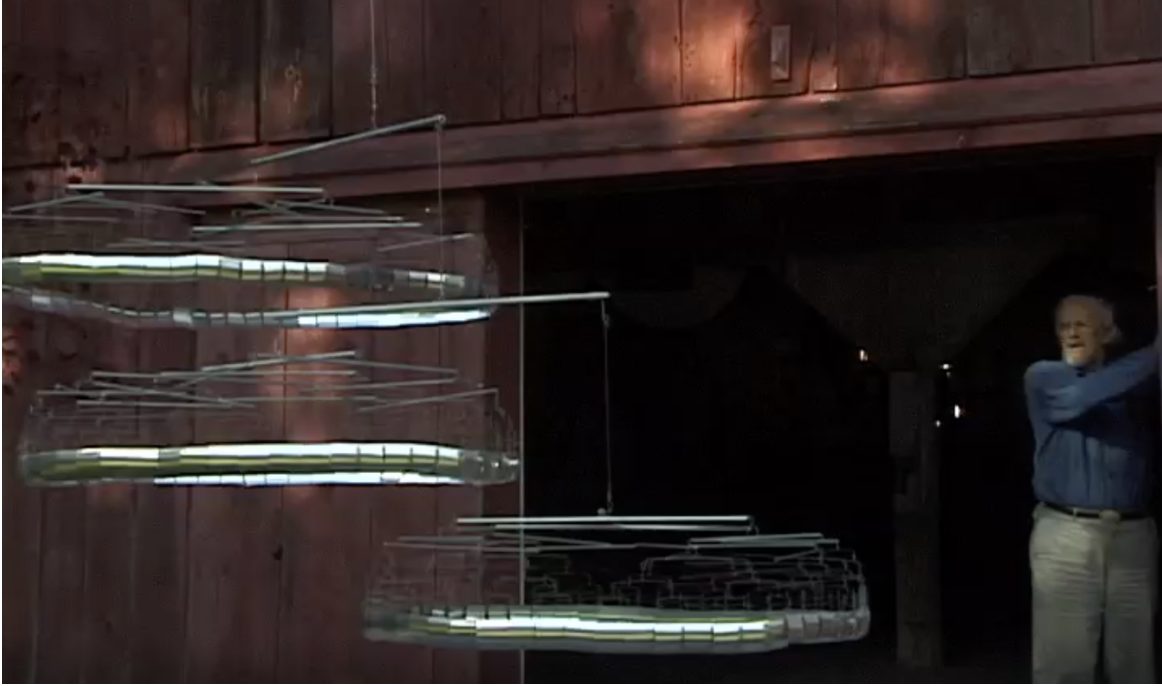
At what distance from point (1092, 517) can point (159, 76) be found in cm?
346

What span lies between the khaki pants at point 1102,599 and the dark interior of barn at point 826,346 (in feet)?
3.62

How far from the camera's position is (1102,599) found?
158 inches

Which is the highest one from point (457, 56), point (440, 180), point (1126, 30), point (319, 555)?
point (457, 56)

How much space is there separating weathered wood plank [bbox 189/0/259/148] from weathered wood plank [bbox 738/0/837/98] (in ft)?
5.73

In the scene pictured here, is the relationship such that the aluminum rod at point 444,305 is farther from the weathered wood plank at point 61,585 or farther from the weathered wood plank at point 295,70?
the weathered wood plank at point 61,585

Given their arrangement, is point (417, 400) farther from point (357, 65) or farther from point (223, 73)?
point (223, 73)

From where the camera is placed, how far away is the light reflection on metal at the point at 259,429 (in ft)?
10.1

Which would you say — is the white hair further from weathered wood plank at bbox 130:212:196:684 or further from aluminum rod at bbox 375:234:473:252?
weathered wood plank at bbox 130:212:196:684

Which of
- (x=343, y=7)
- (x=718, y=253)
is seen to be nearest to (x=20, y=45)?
(x=343, y=7)

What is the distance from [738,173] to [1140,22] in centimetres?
122

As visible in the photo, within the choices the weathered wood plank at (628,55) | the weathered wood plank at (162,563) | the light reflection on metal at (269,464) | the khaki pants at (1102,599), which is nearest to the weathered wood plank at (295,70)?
the weathered wood plank at (162,563)

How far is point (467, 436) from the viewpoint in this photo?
4.10m

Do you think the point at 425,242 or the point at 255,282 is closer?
the point at 255,282

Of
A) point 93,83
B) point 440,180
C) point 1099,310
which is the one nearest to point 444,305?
point 440,180
